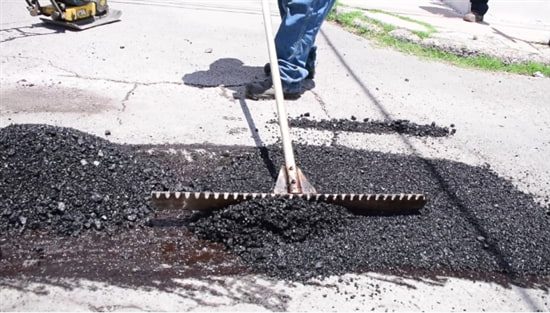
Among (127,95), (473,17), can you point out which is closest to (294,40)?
(127,95)

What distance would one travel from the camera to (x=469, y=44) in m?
7.56

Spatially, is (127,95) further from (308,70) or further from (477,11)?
(477,11)

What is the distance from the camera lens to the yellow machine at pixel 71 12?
648 centimetres

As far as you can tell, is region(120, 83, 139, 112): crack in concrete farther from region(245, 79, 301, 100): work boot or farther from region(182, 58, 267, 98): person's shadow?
region(245, 79, 301, 100): work boot

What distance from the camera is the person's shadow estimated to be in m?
5.47

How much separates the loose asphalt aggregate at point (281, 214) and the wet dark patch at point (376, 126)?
0.91 m

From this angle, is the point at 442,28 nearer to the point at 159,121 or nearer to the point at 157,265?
the point at 159,121

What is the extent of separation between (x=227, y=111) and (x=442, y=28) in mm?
5055

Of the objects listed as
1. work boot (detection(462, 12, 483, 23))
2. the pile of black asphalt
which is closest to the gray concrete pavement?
the pile of black asphalt

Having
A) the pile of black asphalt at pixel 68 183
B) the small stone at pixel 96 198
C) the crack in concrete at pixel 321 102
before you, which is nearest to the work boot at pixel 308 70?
the crack in concrete at pixel 321 102

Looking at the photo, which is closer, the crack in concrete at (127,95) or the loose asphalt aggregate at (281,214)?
the loose asphalt aggregate at (281,214)

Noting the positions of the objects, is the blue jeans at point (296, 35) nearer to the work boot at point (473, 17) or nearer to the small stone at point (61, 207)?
the small stone at point (61, 207)

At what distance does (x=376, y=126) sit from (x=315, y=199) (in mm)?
1946

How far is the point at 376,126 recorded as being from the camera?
16.0 feet
